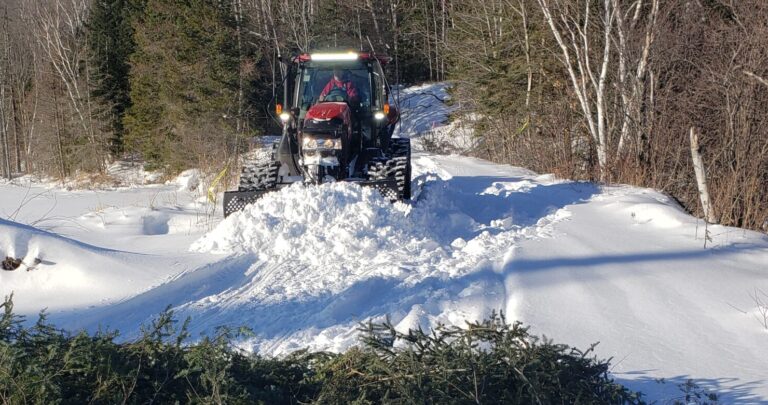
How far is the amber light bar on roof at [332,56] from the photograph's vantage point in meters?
9.95

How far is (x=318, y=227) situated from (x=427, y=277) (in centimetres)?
170

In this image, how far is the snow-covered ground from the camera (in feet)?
15.1

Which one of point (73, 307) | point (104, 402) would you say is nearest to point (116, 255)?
point (73, 307)

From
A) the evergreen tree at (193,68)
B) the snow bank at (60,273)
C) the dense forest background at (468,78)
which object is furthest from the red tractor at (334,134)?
the evergreen tree at (193,68)

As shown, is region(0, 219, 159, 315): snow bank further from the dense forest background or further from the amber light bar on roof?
the dense forest background

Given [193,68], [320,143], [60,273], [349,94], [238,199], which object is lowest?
[60,273]

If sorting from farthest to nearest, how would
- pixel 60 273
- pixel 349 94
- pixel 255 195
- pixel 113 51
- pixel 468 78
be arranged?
pixel 113 51 → pixel 468 78 → pixel 349 94 → pixel 255 195 → pixel 60 273

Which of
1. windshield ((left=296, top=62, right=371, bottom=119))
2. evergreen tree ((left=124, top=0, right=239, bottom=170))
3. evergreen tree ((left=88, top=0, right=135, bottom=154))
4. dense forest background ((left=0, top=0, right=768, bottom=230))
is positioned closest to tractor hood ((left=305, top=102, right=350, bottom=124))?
windshield ((left=296, top=62, right=371, bottom=119))

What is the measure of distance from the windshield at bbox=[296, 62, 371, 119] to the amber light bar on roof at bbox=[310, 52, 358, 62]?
155 mm

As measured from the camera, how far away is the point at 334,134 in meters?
8.76

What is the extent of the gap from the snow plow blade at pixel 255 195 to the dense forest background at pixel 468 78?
3796 millimetres

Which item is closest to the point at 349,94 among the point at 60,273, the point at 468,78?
the point at 60,273

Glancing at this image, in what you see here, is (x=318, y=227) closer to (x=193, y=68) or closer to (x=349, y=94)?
(x=349, y=94)

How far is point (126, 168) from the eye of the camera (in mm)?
35094
